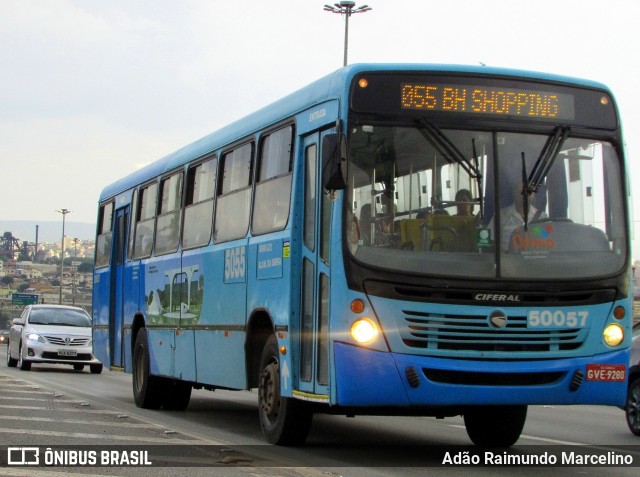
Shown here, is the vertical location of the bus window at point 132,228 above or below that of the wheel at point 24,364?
above

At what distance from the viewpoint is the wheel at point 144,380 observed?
1720 cm

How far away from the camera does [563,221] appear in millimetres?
10539

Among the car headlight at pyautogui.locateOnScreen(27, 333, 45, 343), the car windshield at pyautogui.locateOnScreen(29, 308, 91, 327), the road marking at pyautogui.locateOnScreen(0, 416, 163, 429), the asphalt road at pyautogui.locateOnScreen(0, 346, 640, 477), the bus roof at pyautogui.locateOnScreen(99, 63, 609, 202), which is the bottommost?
the asphalt road at pyautogui.locateOnScreen(0, 346, 640, 477)

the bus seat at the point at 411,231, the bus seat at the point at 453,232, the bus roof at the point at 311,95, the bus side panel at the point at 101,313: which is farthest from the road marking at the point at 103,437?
the bus side panel at the point at 101,313

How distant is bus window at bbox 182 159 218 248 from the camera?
14.7 meters

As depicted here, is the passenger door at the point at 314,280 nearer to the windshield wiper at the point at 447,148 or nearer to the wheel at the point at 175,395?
the windshield wiper at the point at 447,148

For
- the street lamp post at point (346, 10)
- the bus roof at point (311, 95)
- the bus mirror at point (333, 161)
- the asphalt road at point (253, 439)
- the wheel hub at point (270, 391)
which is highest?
the street lamp post at point (346, 10)

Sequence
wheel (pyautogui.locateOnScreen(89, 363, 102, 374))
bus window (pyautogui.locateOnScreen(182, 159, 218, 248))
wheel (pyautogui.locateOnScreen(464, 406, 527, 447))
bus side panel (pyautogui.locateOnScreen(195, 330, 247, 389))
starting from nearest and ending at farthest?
1. wheel (pyautogui.locateOnScreen(464, 406, 527, 447))
2. bus side panel (pyautogui.locateOnScreen(195, 330, 247, 389))
3. bus window (pyautogui.locateOnScreen(182, 159, 218, 248))
4. wheel (pyautogui.locateOnScreen(89, 363, 102, 374))

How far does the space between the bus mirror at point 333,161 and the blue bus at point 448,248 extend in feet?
0.04

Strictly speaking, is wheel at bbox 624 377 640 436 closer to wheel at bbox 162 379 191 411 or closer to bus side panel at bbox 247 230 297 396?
bus side panel at bbox 247 230 297 396

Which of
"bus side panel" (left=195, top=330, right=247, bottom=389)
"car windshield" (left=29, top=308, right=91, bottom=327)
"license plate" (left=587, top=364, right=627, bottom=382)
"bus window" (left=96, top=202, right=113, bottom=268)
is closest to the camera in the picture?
"license plate" (left=587, top=364, right=627, bottom=382)

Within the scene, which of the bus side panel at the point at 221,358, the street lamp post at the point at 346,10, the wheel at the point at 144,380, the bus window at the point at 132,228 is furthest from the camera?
the street lamp post at the point at 346,10

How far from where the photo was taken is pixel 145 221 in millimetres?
18203

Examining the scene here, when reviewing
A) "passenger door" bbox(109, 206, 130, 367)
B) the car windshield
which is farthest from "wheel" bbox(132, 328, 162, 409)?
the car windshield
